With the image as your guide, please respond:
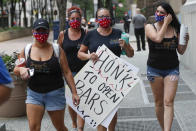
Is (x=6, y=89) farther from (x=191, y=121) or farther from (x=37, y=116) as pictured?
(x=191, y=121)

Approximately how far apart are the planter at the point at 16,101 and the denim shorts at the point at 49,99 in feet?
8.30

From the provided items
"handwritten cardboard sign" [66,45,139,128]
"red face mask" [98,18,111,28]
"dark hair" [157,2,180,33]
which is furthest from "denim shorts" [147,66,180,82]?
"red face mask" [98,18,111,28]

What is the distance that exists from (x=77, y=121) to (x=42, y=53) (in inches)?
68.3

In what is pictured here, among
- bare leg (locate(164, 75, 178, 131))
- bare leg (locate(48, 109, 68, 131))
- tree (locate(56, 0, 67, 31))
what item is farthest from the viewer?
tree (locate(56, 0, 67, 31))

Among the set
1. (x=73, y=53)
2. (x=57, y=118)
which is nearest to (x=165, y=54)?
(x=73, y=53)

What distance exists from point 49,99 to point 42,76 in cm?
28

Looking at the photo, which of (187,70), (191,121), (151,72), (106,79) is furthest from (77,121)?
(187,70)

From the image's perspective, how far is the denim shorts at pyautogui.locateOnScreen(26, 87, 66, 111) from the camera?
416cm

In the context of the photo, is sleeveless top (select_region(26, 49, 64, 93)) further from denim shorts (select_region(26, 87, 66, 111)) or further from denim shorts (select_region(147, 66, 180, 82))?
denim shorts (select_region(147, 66, 180, 82))

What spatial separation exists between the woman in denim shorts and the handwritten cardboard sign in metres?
0.67

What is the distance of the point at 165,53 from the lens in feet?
15.5

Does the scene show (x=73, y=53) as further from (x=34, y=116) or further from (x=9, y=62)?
(x=9, y=62)

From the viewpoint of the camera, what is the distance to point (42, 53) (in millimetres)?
4172

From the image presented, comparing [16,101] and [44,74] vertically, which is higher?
[44,74]
